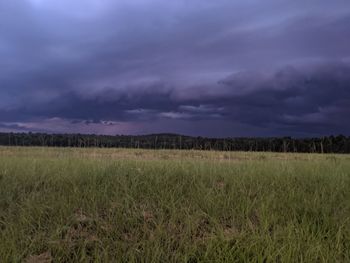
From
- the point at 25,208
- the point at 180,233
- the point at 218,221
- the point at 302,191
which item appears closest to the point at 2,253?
the point at 25,208

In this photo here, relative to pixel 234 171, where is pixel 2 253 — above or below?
below

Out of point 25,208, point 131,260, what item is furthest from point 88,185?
point 131,260

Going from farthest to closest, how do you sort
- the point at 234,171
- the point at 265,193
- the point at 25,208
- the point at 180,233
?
the point at 234,171, the point at 265,193, the point at 25,208, the point at 180,233

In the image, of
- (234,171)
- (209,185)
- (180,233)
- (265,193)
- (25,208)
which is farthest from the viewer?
(234,171)

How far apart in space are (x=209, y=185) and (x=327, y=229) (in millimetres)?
2405

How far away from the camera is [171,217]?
663 centimetres

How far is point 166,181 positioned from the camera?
838 centimetres

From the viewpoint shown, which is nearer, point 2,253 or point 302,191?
point 2,253

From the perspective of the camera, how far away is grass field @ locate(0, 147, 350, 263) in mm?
5785

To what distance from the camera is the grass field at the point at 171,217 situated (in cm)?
579

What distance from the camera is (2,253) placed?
575 centimetres

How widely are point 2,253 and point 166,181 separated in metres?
3.38

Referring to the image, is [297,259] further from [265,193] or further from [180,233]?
[265,193]

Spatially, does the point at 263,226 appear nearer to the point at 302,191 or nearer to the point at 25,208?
the point at 302,191
